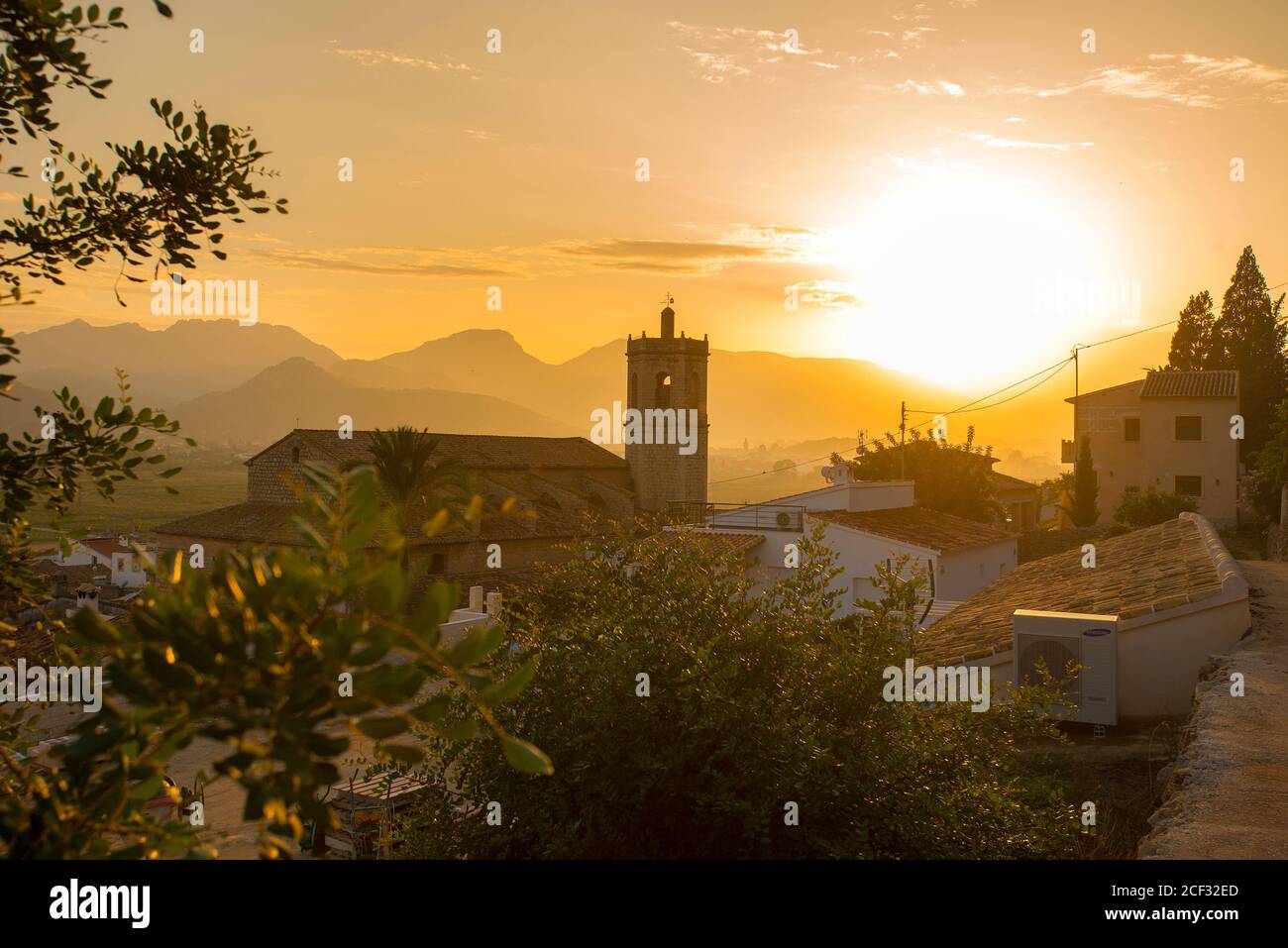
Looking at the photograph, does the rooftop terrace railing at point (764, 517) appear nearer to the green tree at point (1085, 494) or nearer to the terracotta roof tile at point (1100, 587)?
the terracotta roof tile at point (1100, 587)

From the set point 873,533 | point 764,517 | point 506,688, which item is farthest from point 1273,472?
point 506,688

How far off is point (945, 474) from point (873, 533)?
19.3 meters

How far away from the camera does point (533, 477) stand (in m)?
61.2

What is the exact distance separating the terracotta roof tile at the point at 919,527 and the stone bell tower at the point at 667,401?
35904mm

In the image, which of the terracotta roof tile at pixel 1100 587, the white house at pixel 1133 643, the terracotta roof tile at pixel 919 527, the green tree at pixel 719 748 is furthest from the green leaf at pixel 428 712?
the terracotta roof tile at pixel 919 527

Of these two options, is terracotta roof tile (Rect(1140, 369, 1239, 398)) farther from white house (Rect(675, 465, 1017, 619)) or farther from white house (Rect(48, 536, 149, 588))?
white house (Rect(48, 536, 149, 588))

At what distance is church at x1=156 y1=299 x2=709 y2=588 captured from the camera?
49.0 m

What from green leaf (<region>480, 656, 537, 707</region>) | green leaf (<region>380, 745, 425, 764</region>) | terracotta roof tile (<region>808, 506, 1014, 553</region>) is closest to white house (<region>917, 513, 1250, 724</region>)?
green leaf (<region>480, 656, 537, 707</region>)

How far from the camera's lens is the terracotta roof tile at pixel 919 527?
2698 centimetres

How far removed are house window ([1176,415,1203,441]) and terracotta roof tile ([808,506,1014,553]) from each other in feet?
61.1

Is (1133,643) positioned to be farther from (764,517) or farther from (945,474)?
(945,474)

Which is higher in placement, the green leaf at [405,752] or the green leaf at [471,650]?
the green leaf at [471,650]

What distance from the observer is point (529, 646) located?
6.87m
